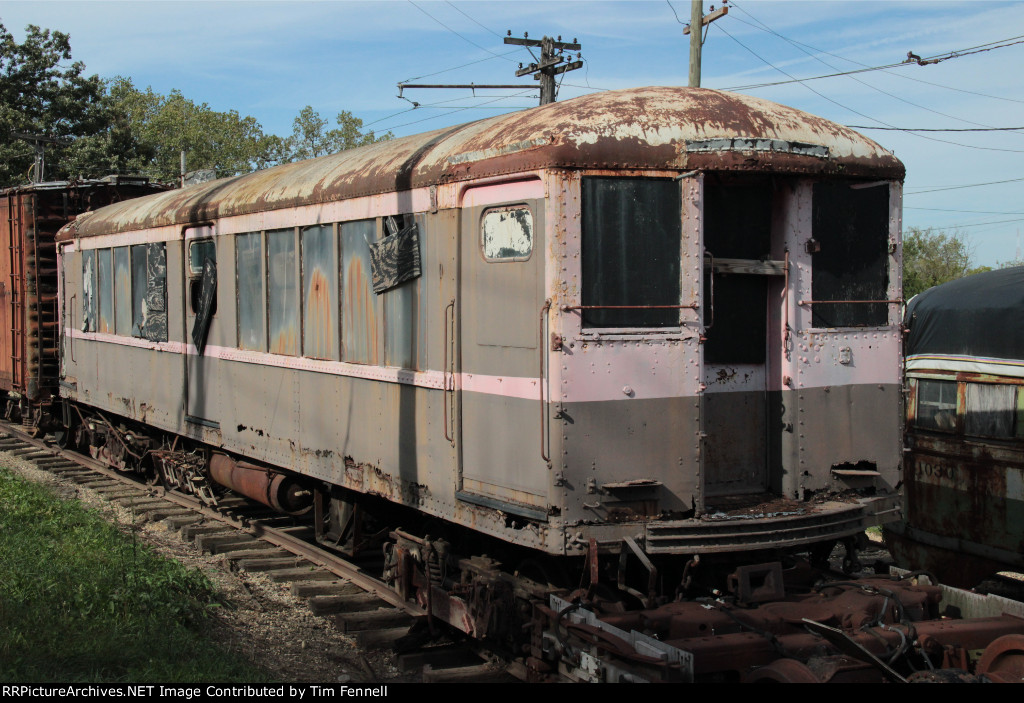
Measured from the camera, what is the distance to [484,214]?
5.82 m

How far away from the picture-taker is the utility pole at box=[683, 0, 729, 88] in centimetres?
1611

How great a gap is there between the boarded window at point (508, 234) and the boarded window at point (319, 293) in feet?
6.62

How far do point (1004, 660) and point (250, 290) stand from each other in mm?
6613

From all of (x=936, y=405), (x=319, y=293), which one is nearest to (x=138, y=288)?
(x=319, y=293)

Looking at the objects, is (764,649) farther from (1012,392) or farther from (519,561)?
(1012,392)

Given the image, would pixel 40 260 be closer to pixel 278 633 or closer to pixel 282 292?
pixel 282 292

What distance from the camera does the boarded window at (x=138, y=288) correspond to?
11.4 meters

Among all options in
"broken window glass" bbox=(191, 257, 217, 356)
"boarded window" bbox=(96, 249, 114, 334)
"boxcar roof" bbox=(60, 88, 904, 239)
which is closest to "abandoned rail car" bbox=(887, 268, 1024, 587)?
"boxcar roof" bbox=(60, 88, 904, 239)

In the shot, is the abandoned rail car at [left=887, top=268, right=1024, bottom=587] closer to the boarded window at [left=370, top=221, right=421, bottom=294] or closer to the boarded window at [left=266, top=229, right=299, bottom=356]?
the boarded window at [left=370, top=221, right=421, bottom=294]

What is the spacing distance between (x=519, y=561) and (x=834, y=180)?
121 inches

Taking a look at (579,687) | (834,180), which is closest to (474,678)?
(579,687)

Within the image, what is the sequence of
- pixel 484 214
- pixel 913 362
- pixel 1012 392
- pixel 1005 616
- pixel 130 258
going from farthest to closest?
pixel 130 258 < pixel 913 362 < pixel 1012 392 < pixel 484 214 < pixel 1005 616

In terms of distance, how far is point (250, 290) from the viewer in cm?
885

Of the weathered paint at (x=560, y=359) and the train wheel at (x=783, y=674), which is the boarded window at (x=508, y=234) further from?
the train wheel at (x=783, y=674)
